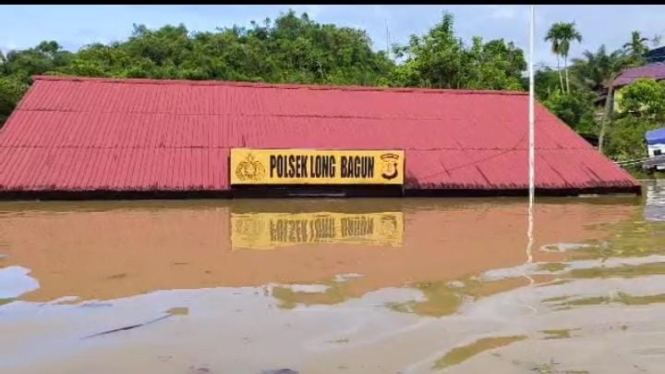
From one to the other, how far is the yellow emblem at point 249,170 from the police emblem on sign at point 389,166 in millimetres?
2811

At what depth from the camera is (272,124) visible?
59.4ft

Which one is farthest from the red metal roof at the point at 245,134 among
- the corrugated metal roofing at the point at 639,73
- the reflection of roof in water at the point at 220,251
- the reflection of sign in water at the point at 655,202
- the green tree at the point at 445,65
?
the corrugated metal roofing at the point at 639,73

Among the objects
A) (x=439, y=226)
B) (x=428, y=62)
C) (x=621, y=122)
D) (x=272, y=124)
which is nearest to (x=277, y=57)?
(x=428, y=62)

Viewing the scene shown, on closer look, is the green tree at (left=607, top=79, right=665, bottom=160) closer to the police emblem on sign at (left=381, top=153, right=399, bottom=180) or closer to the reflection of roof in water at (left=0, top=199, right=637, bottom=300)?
the police emblem on sign at (left=381, top=153, right=399, bottom=180)

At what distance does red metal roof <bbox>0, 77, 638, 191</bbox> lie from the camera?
1596 cm

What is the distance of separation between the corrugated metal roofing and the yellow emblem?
35183 mm

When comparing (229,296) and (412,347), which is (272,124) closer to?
(229,296)

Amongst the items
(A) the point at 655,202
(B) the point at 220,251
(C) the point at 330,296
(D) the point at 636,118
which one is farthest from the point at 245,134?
(D) the point at 636,118

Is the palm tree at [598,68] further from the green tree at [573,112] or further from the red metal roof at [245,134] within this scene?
the red metal roof at [245,134]

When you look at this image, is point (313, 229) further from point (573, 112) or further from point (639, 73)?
point (639, 73)

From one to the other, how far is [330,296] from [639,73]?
4489 cm

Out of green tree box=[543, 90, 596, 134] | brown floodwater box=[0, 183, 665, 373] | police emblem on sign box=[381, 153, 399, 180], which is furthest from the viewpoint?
green tree box=[543, 90, 596, 134]

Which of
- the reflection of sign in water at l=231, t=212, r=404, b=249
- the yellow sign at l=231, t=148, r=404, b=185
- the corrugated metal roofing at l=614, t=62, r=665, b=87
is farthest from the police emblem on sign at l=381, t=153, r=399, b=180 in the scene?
the corrugated metal roofing at l=614, t=62, r=665, b=87

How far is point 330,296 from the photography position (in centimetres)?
663
